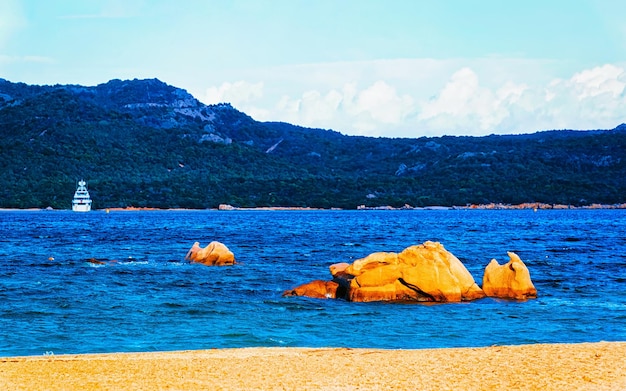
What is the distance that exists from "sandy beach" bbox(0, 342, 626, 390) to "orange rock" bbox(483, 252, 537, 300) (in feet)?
39.1

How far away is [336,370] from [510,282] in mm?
16514

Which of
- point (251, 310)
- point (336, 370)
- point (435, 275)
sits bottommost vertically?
point (251, 310)

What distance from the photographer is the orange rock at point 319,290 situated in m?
30.3

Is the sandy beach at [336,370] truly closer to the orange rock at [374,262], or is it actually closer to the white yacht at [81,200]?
the orange rock at [374,262]

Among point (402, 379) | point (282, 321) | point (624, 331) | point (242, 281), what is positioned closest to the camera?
point (402, 379)

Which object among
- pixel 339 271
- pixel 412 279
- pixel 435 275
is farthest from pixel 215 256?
pixel 435 275

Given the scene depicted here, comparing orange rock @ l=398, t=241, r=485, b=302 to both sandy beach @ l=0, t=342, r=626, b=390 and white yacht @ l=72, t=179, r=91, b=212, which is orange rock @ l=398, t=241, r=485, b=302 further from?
white yacht @ l=72, t=179, r=91, b=212

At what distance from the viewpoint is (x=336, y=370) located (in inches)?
605

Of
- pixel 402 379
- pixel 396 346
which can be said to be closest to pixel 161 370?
pixel 402 379

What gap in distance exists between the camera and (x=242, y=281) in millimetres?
36594

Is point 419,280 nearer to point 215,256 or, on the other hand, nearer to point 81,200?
point 215,256

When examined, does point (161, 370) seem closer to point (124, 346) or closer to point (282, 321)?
point (124, 346)

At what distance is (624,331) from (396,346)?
713 centimetres

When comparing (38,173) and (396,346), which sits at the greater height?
(38,173)
